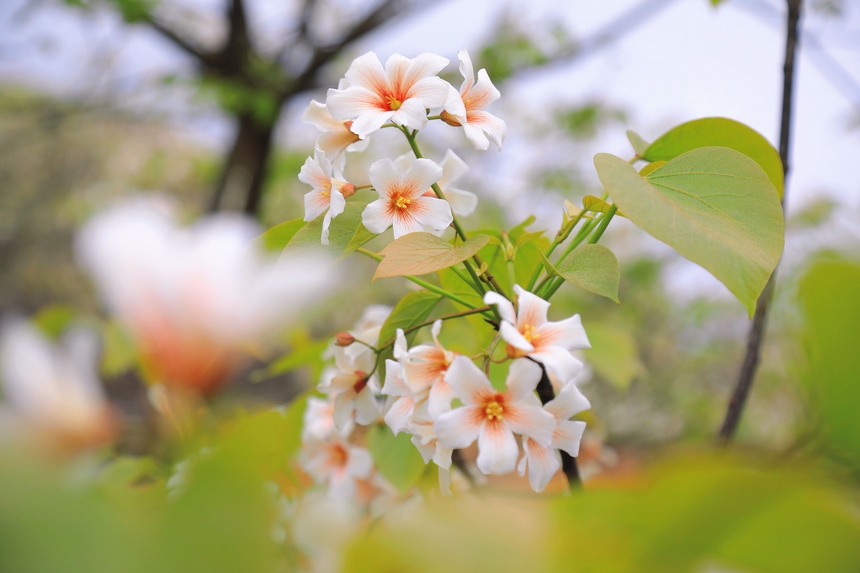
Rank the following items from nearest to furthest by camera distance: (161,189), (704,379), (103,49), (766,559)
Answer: (766,559) → (103,49) → (704,379) → (161,189)

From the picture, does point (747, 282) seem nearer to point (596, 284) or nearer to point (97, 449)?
point (596, 284)

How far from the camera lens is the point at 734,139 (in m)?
0.31

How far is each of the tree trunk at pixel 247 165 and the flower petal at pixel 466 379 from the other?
1.73 m

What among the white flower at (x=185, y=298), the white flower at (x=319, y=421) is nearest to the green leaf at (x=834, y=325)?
the white flower at (x=185, y=298)

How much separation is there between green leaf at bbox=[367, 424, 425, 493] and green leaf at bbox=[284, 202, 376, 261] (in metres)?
0.15

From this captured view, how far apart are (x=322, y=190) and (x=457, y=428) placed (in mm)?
136

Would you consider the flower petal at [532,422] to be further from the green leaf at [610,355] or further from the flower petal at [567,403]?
the green leaf at [610,355]

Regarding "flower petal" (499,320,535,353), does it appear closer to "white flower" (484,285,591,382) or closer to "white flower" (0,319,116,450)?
"white flower" (484,285,591,382)

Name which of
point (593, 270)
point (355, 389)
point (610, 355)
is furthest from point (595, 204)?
point (610, 355)

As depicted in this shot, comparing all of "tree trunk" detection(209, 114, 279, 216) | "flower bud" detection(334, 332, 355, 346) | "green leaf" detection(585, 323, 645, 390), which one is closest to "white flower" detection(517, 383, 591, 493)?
"flower bud" detection(334, 332, 355, 346)

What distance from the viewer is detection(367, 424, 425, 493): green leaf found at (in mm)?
361

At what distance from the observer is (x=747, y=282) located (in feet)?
0.69

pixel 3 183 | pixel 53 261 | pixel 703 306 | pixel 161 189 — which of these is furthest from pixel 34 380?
pixel 3 183

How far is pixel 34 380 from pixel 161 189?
10.7ft
